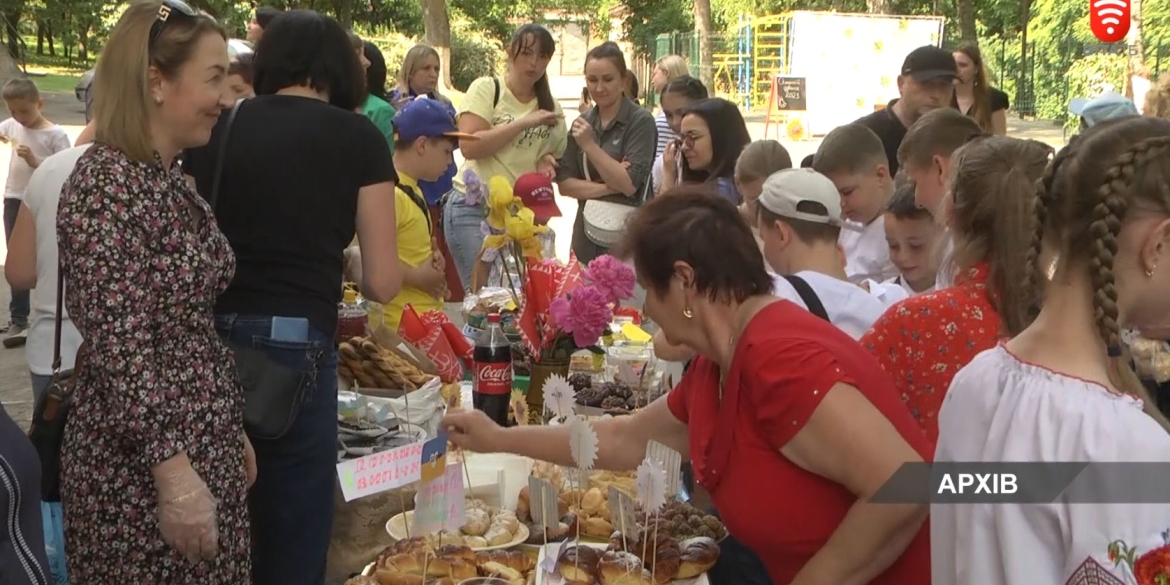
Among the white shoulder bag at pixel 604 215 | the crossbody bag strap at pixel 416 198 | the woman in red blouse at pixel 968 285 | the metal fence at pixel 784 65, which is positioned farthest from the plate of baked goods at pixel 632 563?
the metal fence at pixel 784 65

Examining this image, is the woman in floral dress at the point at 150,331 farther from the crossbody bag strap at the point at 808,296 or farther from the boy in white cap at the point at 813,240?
the boy in white cap at the point at 813,240

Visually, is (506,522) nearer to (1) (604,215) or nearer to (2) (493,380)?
(2) (493,380)

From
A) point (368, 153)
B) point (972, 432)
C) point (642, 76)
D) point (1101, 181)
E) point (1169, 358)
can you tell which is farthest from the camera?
point (642, 76)

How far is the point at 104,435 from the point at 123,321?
0.27 metres

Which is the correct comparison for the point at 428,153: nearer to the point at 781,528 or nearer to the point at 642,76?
the point at 781,528

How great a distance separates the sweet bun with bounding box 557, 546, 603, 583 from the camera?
7.75ft

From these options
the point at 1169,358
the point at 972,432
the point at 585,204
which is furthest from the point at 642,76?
the point at 972,432

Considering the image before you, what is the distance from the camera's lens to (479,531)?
2.67 meters

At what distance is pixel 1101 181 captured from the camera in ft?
4.45

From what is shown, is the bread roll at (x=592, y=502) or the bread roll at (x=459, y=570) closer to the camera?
the bread roll at (x=459, y=570)

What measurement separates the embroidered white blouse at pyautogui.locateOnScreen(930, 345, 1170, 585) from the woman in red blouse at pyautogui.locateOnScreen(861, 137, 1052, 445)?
652mm

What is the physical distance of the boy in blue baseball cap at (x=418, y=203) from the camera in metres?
3.87

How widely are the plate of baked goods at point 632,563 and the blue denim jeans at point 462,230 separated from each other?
3203 millimetres

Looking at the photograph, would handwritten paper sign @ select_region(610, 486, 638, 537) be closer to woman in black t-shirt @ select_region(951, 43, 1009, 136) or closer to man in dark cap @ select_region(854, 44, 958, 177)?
man in dark cap @ select_region(854, 44, 958, 177)
